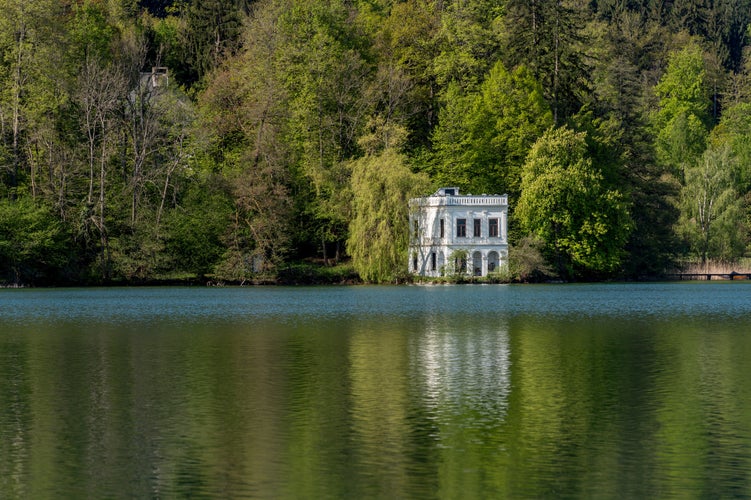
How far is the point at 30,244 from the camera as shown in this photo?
83375 mm

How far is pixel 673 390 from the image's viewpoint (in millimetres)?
25484

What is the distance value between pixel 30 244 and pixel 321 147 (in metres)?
27.5

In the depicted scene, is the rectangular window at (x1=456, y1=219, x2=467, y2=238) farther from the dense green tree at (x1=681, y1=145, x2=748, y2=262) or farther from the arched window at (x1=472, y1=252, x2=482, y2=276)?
the dense green tree at (x1=681, y1=145, x2=748, y2=262)

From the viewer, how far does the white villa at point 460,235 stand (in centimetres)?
9281

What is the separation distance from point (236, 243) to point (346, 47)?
24310 millimetres

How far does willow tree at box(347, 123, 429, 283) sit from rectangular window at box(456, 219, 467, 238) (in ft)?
15.3

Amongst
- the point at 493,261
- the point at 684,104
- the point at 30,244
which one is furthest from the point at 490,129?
the point at 684,104

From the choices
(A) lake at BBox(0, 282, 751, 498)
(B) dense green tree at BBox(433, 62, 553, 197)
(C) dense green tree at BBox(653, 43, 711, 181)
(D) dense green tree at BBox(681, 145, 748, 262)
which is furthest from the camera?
(C) dense green tree at BBox(653, 43, 711, 181)

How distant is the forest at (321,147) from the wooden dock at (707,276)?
4.81 feet

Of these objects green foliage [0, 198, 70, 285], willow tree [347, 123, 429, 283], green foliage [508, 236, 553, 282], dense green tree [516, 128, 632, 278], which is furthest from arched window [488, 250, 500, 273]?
green foliage [0, 198, 70, 285]

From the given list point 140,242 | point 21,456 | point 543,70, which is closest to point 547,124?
point 543,70

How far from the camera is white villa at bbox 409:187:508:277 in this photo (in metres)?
92.8

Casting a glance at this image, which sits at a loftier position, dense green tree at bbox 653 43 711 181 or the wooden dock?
dense green tree at bbox 653 43 711 181

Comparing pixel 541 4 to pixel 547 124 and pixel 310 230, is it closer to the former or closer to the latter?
pixel 547 124
